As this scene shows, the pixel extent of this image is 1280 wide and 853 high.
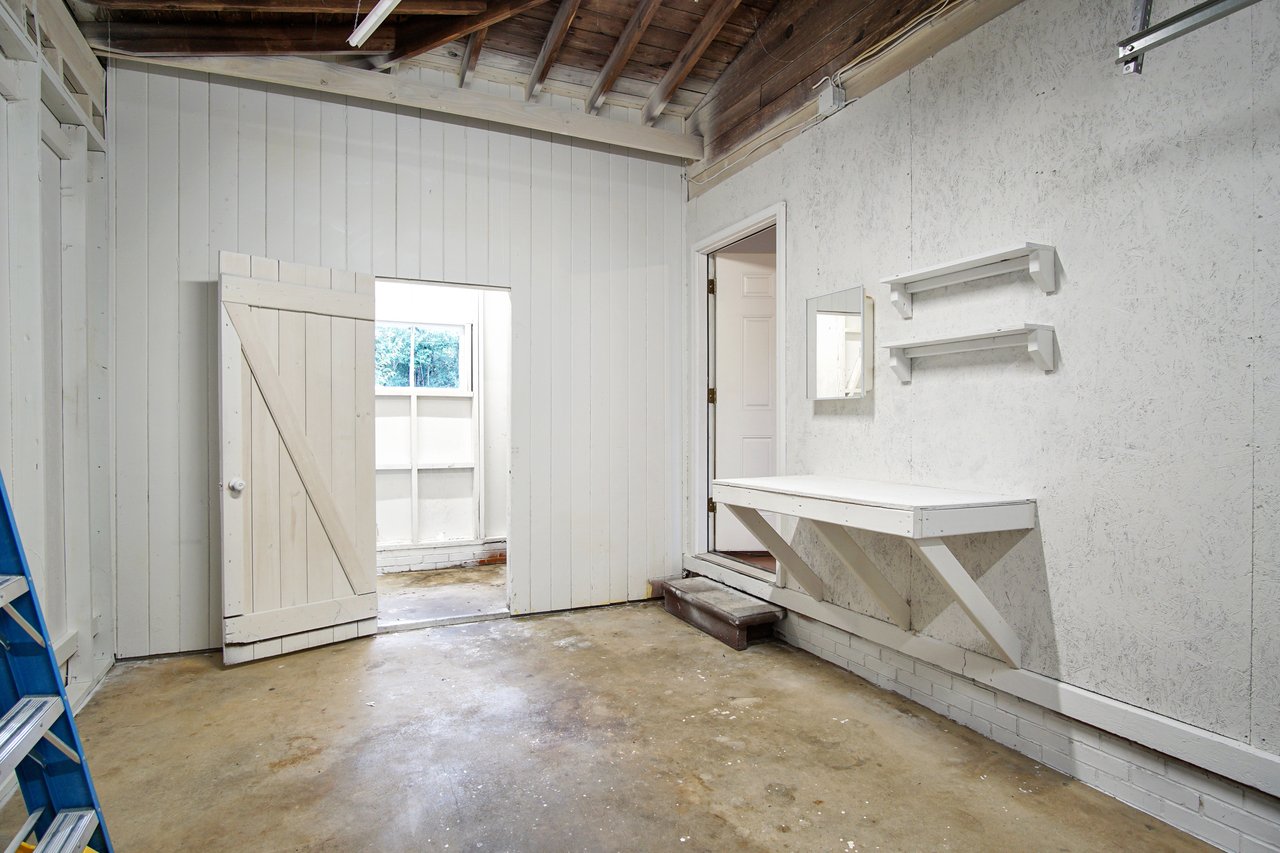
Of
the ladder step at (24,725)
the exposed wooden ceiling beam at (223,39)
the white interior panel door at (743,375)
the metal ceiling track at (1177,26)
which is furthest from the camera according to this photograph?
the white interior panel door at (743,375)

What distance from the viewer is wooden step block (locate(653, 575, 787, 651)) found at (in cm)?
351

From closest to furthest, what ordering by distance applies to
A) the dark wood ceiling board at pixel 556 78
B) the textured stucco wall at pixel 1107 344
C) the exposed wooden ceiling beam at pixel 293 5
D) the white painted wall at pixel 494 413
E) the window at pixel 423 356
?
the textured stucco wall at pixel 1107 344, the exposed wooden ceiling beam at pixel 293 5, the dark wood ceiling board at pixel 556 78, the window at pixel 423 356, the white painted wall at pixel 494 413

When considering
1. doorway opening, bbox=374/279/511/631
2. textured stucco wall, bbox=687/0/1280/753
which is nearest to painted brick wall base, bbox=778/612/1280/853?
textured stucco wall, bbox=687/0/1280/753

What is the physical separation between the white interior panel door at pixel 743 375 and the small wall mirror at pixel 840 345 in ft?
4.39

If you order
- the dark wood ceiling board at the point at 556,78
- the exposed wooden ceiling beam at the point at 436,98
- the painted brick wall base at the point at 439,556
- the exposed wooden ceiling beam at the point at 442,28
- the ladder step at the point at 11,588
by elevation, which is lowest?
the painted brick wall base at the point at 439,556

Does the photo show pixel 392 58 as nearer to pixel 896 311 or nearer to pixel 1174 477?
pixel 896 311

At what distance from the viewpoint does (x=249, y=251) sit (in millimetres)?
3541

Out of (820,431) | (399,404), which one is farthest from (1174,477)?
(399,404)

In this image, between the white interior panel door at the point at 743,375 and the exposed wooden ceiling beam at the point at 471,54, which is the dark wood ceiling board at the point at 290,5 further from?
the white interior panel door at the point at 743,375

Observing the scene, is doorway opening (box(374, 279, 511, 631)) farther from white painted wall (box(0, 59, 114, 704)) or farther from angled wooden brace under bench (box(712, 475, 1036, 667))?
angled wooden brace under bench (box(712, 475, 1036, 667))

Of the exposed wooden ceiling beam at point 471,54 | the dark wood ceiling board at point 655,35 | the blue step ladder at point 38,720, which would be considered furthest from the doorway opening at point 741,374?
the blue step ladder at point 38,720

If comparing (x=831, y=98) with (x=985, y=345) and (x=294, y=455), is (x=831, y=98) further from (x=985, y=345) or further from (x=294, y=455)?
(x=294, y=455)

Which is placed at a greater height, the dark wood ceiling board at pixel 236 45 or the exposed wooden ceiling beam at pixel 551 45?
the exposed wooden ceiling beam at pixel 551 45

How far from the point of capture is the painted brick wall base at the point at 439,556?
17.4 ft
